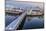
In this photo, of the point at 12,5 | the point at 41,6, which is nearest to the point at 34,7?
the point at 41,6

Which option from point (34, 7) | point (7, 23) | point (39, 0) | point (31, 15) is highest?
point (39, 0)

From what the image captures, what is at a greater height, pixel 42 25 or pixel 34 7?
pixel 34 7

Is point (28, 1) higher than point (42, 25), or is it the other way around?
point (28, 1)

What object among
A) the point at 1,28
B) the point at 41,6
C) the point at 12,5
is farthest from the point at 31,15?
the point at 1,28

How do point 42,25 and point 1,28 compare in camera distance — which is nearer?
point 1,28

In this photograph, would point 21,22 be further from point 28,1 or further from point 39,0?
point 39,0

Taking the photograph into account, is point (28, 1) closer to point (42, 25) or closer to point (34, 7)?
point (34, 7)
